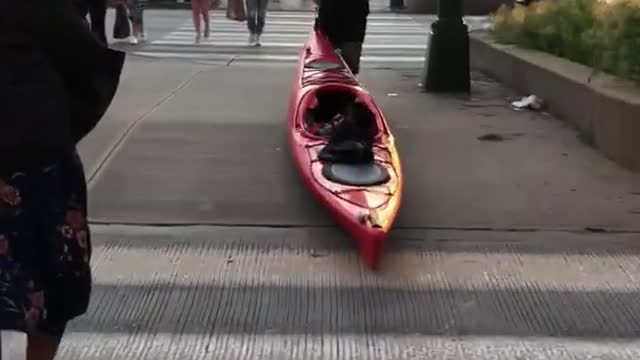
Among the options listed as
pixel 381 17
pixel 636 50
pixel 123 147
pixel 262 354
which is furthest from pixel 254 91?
pixel 381 17

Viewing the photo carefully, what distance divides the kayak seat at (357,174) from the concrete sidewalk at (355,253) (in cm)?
31

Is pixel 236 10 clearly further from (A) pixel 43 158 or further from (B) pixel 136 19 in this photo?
(A) pixel 43 158

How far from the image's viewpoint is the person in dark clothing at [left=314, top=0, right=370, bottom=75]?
9719 mm

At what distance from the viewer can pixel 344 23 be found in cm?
982

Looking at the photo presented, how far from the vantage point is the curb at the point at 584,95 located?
301 inches

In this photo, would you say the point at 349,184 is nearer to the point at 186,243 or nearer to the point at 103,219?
the point at 186,243

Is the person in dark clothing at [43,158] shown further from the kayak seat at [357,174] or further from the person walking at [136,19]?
the person walking at [136,19]

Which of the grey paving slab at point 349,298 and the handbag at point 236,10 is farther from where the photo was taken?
the handbag at point 236,10

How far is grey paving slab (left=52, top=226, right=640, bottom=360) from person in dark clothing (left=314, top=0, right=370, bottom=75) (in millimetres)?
3948

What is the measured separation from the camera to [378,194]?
5.86 m

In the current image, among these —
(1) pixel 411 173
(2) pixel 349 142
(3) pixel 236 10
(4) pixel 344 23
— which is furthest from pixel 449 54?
(3) pixel 236 10

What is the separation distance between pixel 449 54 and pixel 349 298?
692cm

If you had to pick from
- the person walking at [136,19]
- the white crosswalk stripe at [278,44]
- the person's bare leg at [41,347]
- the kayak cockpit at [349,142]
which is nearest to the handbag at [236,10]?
the white crosswalk stripe at [278,44]

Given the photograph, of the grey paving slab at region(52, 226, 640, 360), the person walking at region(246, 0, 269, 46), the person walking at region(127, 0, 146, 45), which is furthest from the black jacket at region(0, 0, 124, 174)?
the person walking at region(246, 0, 269, 46)
